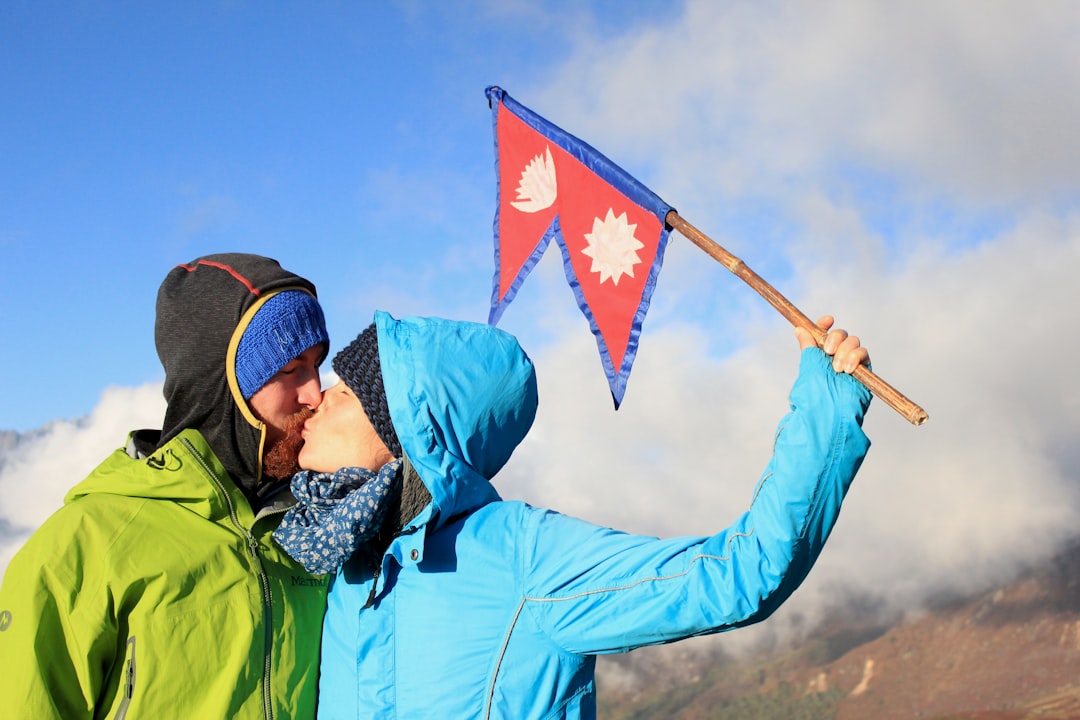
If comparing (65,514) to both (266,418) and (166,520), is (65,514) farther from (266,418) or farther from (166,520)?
(266,418)

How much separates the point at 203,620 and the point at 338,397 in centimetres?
78

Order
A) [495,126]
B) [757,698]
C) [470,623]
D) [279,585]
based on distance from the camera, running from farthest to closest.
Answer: [757,698] < [495,126] < [279,585] < [470,623]

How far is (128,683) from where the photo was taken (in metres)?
2.41

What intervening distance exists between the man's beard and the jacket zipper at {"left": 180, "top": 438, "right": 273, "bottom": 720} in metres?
0.20

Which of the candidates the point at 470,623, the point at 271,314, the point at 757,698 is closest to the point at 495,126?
the point at 271,314

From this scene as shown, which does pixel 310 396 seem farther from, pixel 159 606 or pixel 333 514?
pixel 159 606

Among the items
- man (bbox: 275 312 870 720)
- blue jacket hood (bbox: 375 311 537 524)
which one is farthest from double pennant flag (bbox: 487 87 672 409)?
man (bbox: 275 312 870 720)

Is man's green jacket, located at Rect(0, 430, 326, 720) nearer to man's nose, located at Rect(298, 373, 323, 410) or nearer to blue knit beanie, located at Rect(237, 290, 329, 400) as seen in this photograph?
blue knit beanie, located at Rect(237, 290, 329, 400)

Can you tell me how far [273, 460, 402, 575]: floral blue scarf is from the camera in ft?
8.55

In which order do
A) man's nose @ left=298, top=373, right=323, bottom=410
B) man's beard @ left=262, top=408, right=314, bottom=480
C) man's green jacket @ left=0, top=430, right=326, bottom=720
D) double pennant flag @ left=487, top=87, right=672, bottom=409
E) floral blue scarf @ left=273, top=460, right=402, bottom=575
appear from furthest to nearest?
double pennant flag @ left=487, top=87, right=672, bottom=409
man's nose @ left=298, top=373, right=323, bottom=410
man's beard @ left=262, top=408, right=314, bottom=480
floral blue scarf @ left=273, top=460, right=402, bottom=575
man's green jacket @ left=0, top=430, right=326, bottom=720

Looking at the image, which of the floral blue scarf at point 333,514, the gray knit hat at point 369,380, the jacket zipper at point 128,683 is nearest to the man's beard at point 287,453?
the floral blue scarf at point 333,514

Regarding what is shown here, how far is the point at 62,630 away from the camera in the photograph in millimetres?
2375

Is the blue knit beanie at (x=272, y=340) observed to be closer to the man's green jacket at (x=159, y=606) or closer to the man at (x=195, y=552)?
the man at (x=195, y=552)

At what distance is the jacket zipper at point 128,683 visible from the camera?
2385mm
